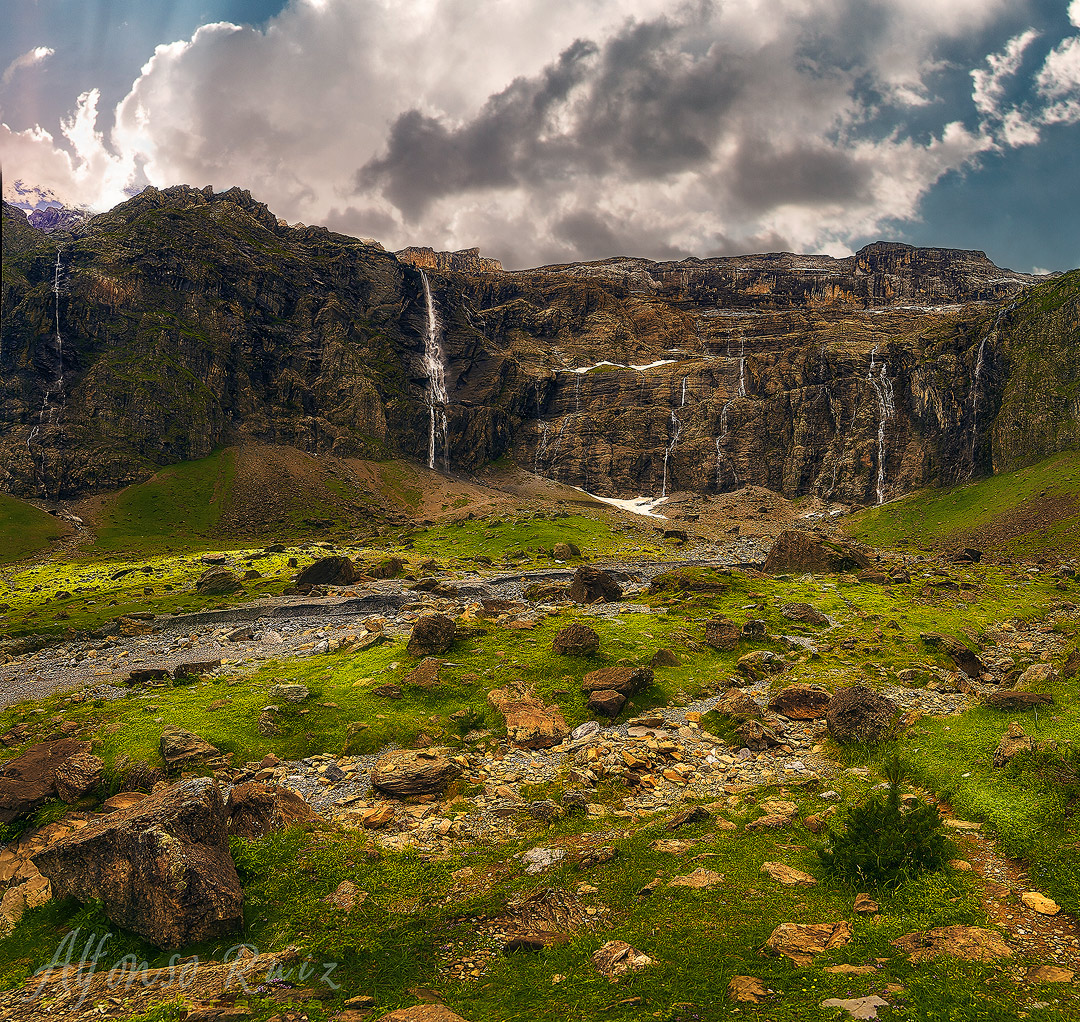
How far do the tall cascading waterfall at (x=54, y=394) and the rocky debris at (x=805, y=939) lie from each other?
17884 centimetres

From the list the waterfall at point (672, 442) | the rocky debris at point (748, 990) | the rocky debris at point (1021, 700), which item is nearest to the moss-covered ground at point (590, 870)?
the rocky debris at point (748, 990)

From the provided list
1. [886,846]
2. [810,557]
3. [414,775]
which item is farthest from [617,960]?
A: [810,557]

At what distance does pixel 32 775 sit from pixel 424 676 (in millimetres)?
13587

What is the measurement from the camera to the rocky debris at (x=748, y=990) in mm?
8635

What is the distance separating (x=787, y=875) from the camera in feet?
40.6

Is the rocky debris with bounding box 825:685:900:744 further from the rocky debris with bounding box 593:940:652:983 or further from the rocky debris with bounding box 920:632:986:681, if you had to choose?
the rocky debris with bounding box 593:940:652:983

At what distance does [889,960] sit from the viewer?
927cm

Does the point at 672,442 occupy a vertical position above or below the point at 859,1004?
above

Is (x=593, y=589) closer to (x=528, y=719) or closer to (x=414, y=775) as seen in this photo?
(x=528, y=719)

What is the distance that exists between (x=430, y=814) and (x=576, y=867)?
17.4 ft

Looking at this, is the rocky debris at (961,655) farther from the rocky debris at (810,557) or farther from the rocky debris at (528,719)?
the rocky debris at (810,557)

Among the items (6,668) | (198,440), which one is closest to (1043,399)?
(6,668)

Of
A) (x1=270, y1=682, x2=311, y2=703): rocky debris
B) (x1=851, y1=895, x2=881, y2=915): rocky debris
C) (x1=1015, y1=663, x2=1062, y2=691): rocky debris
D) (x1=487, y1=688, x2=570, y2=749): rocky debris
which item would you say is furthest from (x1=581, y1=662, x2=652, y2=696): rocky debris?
(x1=851, y1=895, x2=881, y2=915): rocky debris

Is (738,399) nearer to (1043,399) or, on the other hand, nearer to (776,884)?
(1043,399)
